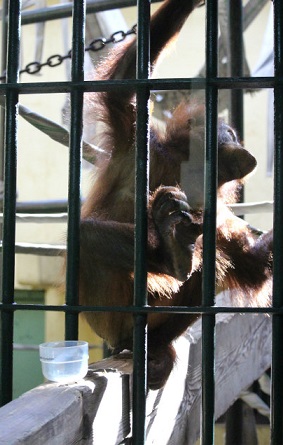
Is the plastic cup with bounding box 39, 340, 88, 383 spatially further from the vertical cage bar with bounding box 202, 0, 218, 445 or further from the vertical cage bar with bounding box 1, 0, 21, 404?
the vertical cage bar with bounding box 202, 0, 218, 445

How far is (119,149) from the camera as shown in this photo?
280 centimetres

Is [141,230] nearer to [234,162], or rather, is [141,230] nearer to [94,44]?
[234,162]

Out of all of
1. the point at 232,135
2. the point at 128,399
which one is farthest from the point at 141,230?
the point at 232,135

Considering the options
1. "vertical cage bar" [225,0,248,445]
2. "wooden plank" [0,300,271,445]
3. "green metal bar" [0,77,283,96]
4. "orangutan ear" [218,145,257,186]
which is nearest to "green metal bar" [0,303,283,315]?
"wooden plank" [0,300,271,445]

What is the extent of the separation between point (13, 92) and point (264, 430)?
6547mm

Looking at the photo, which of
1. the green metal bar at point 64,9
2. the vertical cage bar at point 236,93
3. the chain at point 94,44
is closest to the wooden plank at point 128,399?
the vertical cage bar at point 236,93

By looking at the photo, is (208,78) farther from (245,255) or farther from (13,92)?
(245,255)

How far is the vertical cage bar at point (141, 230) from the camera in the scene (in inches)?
62.4

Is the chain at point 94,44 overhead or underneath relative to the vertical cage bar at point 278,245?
overhead

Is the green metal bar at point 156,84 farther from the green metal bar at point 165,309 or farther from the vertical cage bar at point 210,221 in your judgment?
the green metal bar at point 165,309

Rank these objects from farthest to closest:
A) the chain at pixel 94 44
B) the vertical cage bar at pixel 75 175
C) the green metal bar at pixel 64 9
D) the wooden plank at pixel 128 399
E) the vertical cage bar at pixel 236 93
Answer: the green metal bar at pixel 64 9 < the vertical cage bar at pixel 236 93 < the chain at pixel 94 44 < the vertical cage bar at pixel 75 175 < the wooden plank at pixel 128 399

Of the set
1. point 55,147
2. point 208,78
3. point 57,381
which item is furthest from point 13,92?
point 55,147

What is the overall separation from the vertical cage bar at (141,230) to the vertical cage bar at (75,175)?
6.1 inches

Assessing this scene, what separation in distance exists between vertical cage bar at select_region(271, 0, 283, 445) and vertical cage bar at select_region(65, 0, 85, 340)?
50 cm
